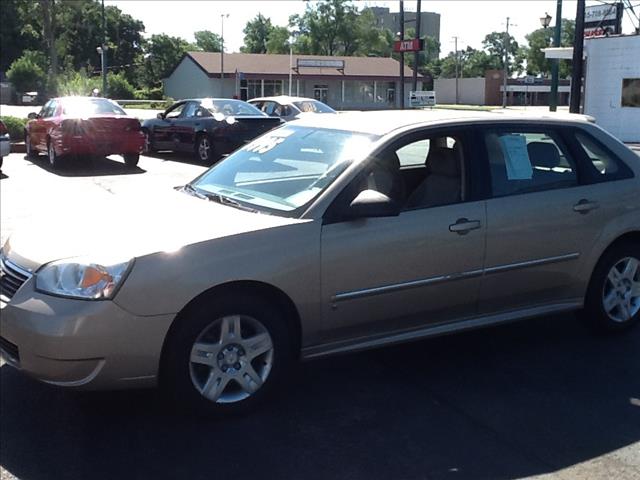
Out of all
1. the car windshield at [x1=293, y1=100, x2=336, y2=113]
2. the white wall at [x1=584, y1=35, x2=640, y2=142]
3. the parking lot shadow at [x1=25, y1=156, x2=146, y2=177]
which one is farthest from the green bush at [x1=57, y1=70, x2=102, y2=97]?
the parking lot shadow at [x1=25, y1=156, x2=146, y2=177]

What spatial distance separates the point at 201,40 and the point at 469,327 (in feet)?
458

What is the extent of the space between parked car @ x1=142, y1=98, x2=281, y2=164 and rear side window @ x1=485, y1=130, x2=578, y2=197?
11.9 meters

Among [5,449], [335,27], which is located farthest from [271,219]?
[335,27]

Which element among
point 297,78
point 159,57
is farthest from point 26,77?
point 159,57

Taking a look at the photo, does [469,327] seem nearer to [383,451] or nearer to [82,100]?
[383,451]

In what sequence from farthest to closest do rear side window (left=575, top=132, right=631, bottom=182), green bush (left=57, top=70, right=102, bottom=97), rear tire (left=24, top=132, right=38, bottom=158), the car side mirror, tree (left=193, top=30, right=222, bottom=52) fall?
tree (left=193, top=30, right=222, bottom=52) → green bush (left=57, top=70, right=102, bottom=97) → rear tire (left=24, top=132, right=38, bottom=158) → rear side window (left=575, top=132, right=631, bottom=182) → the car side mirror

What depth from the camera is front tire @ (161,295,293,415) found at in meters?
3.95

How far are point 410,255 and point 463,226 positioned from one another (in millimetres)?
429

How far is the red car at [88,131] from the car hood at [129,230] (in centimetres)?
1122

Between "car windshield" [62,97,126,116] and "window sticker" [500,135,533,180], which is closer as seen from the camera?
"window sticker" [500,135,533,180]

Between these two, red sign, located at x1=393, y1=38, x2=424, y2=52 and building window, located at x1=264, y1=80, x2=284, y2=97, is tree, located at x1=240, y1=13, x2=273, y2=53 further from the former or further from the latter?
red sign, located at x1=393, y1=38, x2=424, y2=52

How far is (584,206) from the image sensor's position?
17.1 feet

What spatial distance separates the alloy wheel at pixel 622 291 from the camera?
553 cm

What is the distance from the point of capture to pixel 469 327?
16.0 ft
